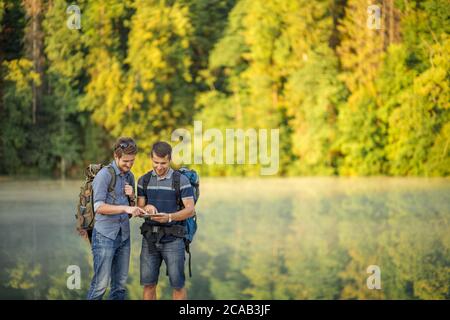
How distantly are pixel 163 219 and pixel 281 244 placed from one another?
15.1 ft

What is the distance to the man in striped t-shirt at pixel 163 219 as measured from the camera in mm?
4059

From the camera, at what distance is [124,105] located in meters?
17.1

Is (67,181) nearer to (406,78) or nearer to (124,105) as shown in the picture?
(124,105)

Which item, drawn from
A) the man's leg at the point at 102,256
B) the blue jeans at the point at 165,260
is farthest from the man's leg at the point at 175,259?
the man's leg at the point at 102,256

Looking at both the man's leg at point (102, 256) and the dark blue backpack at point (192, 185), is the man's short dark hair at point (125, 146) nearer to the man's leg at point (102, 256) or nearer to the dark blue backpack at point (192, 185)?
the dark blue backpack at point (192, 185)

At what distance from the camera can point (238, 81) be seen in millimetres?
17672

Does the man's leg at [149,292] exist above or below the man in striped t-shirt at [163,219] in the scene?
below

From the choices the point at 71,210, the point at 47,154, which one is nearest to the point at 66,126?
the point at 47,154

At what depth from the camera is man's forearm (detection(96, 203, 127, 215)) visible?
4.02m

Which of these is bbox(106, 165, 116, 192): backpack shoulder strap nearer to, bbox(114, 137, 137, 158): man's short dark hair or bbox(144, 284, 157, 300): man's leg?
bbox(114, 137, 137, 158): man's short dark hair

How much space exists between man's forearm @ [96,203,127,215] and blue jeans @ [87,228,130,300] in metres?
0.15

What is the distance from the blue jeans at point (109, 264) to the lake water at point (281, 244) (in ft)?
5.91

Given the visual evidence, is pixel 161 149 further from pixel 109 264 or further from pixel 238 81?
pixel 238 81

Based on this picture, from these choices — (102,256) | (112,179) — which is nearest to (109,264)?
(102,256)
